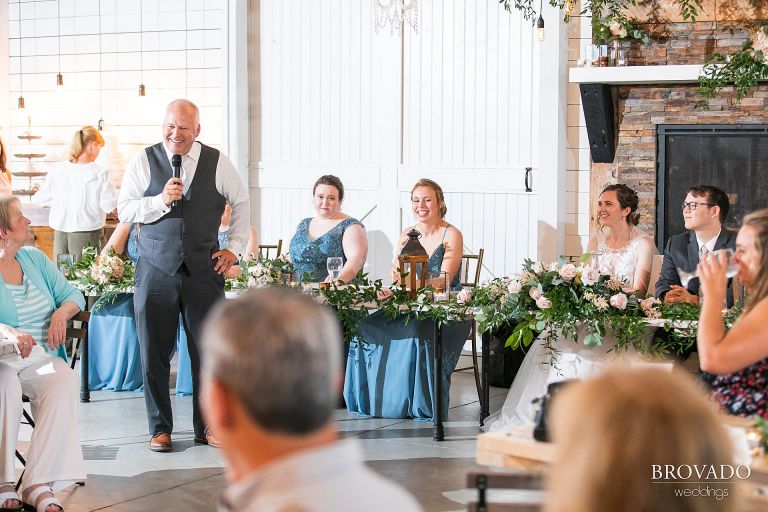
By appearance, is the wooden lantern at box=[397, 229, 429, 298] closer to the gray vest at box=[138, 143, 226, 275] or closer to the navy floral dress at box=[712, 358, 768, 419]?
the gray vest at box=[138, 143, 226, 275]

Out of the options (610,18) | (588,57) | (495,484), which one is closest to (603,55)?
(588,57)

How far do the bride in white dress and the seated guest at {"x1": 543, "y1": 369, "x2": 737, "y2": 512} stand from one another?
371cm

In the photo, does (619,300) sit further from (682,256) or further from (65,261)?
(65,261)

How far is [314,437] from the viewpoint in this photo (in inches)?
56.9

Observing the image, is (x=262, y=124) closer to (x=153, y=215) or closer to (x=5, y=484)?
(x=153, y=215)

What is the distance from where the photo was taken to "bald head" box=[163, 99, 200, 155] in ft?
16.4

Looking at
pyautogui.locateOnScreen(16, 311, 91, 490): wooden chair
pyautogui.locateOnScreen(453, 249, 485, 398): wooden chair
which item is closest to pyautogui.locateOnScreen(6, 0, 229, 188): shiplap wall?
pyautogui.locateOnScreen(453, 249, 485, 398): wooden chair

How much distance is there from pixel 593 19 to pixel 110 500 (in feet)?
14.8

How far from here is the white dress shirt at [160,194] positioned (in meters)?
5.00

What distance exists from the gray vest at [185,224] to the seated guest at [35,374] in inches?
20.6

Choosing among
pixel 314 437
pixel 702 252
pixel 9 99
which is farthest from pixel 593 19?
pixel 314 437

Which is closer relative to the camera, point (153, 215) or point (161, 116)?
point (153, 215)

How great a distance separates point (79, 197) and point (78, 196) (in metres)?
0.01

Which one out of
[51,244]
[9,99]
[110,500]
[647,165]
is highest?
[9,99]
